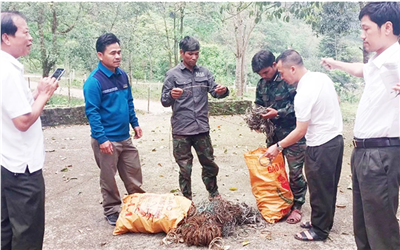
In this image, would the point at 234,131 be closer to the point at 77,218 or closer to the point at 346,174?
the point at 346,174

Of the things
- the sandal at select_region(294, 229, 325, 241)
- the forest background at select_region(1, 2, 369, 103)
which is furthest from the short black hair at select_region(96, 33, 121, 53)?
the forest background at select_region(1, 2, 369, 103)

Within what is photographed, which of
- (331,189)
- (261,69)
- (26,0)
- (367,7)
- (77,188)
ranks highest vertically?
(26,0)

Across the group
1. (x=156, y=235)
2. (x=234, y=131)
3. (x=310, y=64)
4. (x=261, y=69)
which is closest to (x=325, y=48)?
(x=310, y=64)

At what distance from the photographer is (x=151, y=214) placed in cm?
318

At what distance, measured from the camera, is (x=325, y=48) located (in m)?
16.1

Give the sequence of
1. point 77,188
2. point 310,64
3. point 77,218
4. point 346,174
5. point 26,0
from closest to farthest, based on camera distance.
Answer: point 77,218, point 77,188, point 346,174, point 26,0, point 310,64

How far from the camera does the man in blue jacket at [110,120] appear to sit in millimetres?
3361

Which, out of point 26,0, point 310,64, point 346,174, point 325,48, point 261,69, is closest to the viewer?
point 261,69

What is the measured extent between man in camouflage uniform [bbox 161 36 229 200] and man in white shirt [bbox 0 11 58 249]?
5.56ft

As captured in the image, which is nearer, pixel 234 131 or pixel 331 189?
pixel 331 189

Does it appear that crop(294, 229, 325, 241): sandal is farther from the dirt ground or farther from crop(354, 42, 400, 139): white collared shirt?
crop(354, 42, 400, 139): white collared shirt

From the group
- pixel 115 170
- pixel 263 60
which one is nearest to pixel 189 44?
pixel 263 60

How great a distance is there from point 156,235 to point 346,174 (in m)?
3.30

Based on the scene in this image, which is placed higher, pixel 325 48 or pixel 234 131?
pixel 325 48
